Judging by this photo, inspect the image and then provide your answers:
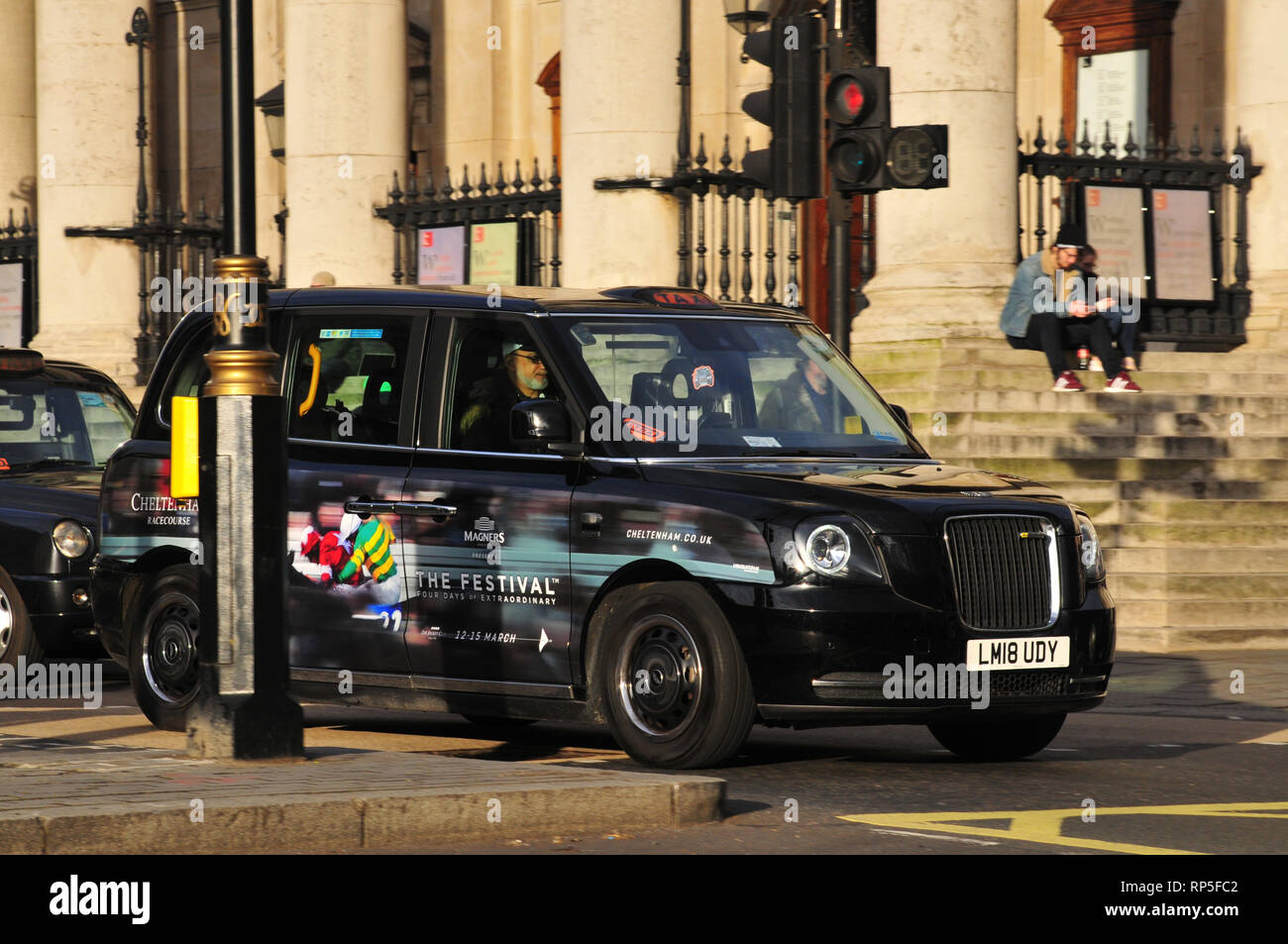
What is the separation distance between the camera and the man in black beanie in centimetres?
1750

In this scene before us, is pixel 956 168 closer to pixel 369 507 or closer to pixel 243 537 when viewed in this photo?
pixel 369 507

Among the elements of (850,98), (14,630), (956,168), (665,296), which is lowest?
(14,630)

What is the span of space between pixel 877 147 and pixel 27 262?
17.4 m

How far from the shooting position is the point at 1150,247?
19.3 m

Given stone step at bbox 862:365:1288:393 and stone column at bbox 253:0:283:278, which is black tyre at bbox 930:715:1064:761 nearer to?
stone step at bbox 862:365:1288:393

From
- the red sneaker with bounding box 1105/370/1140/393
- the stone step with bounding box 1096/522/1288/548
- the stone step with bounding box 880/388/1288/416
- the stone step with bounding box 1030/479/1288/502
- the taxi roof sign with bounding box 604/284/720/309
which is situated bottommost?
the stone step with bounding box 1096/522/1288/548

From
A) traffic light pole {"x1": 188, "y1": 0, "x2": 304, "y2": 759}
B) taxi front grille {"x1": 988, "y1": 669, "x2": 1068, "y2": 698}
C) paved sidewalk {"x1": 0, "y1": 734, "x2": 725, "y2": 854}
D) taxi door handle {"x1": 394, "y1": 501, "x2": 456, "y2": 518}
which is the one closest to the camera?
paved sidewalk {"x1": 0, "y1": 734, "x2": 725, "y2": 854}

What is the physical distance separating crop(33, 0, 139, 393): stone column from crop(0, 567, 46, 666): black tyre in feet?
41.0

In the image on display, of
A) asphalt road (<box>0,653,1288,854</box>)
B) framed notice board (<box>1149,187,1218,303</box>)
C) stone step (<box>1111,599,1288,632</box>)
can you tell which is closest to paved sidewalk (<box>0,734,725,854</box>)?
asphalt road (<box>0,653,1288,854</box>)

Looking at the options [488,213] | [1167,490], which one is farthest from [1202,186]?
[488,213]

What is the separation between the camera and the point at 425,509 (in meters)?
9.64

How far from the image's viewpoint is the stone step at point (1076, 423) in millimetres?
16984

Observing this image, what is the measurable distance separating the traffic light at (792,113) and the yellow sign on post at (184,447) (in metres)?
4.77
